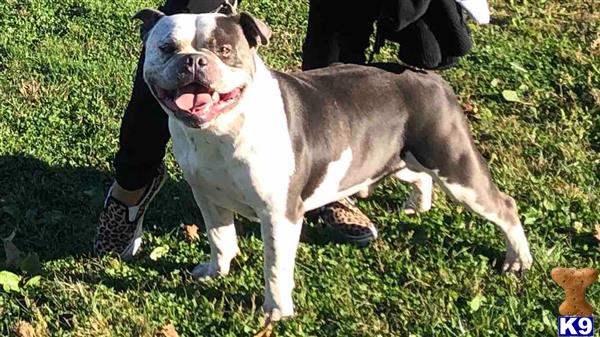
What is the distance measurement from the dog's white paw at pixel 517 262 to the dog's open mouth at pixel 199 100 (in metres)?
1.71

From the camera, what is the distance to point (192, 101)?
3.58 metres

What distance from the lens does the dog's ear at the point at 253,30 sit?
146 inches

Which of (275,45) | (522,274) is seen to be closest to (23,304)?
(522,274)

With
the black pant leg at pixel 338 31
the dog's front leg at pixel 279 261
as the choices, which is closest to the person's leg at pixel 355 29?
the black pant leg at pixel 338 31

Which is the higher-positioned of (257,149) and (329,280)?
(257,149)

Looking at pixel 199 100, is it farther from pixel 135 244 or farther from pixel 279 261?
pixel 135 244

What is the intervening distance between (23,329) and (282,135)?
1.47 meters

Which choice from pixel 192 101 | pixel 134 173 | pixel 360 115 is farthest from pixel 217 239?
pixel 192 101

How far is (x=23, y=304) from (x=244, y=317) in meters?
1.04

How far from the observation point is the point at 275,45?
275 inches

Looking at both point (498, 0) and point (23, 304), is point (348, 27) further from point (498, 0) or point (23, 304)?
point (498, 0)

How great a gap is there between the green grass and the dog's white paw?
0.15 feet

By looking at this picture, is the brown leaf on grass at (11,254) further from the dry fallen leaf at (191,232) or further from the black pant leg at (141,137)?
the dry fallen leaf at (191,232)

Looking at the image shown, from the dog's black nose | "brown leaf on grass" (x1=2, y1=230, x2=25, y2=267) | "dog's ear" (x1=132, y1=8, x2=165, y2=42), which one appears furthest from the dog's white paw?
"brown leaf on grass" (x1=2, y1=230, x2=25, y2=267)
